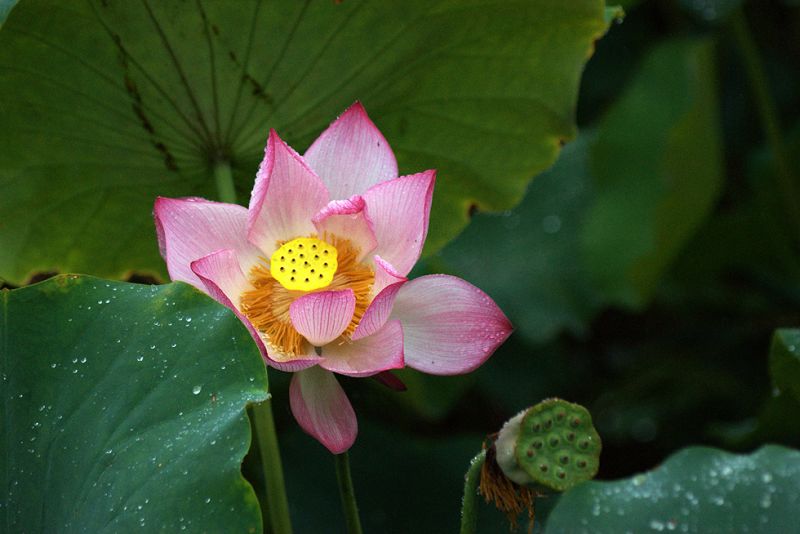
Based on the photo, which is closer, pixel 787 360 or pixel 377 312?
pixel 377 312

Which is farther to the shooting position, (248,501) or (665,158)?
(665,158)

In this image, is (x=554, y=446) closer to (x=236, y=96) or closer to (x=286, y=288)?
(x=286, y=288)

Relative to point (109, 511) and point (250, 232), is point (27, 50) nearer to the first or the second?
point (250, 232)

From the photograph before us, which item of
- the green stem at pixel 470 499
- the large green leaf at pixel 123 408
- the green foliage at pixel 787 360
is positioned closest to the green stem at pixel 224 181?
the large green leaf at pixel 123 408

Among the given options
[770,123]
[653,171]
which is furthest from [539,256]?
[770,123]

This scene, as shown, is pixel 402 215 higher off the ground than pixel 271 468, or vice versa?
pixel 402 215

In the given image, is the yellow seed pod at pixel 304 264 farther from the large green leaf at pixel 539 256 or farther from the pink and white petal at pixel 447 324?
the large green leaf at pixel 539 256

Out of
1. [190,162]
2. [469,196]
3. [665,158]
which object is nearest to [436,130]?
[469,196]
